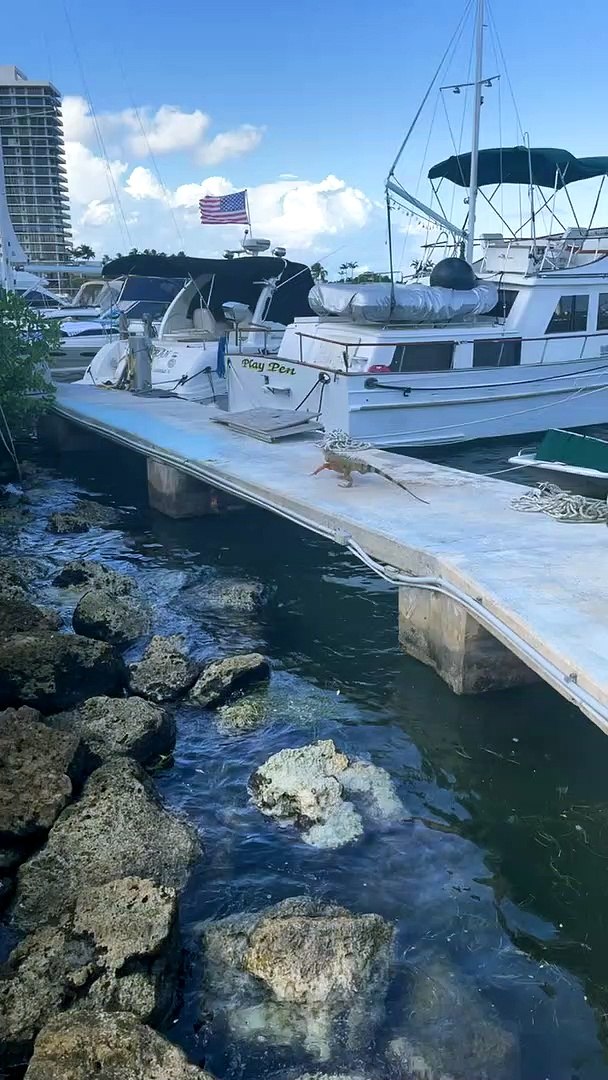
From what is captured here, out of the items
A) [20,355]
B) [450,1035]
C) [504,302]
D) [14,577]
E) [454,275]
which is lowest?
[450,1035]

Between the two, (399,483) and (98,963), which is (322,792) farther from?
(399,483)

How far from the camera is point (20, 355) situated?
46.8 feet

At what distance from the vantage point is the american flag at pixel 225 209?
1877cm

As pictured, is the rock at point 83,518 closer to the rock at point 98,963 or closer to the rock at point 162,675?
the rock at point 162,675

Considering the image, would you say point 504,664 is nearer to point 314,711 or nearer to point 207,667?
point 314,711

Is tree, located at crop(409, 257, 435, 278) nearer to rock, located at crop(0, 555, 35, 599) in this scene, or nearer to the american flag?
the american flag

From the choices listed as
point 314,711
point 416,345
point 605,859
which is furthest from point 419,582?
point 416,345

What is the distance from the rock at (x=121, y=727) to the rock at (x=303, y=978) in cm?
198

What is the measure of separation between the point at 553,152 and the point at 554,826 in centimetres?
1622

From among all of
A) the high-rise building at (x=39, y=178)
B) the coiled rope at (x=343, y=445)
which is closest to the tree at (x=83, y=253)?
the high-rise building at (x=39, y=178)

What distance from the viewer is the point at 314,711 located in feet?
23.9

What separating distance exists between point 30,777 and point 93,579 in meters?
4.64

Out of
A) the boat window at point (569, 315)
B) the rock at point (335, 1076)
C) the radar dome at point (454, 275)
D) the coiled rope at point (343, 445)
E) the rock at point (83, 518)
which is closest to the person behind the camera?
the rock at point (335, 1076)

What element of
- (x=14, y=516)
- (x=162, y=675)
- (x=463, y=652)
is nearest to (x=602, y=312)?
(x=14, y=516)
